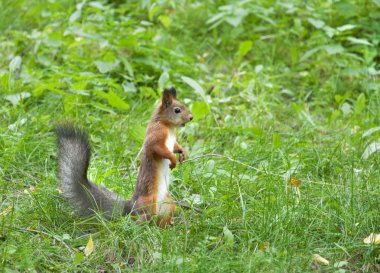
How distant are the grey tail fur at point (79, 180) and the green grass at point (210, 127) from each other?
0.07 metres

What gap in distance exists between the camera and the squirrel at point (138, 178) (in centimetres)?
286

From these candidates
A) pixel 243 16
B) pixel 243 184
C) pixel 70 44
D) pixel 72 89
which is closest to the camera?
pixel 243 184

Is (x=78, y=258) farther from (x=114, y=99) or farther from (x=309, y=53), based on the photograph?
(x=309, y=53)

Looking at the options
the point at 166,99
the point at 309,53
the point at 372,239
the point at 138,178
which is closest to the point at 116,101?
the point at 166,99

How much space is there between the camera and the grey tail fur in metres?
2.87

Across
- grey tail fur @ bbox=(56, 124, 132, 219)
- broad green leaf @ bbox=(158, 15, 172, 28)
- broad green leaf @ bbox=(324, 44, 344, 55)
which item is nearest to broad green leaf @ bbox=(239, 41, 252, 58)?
broad green leaf @ bbox=(324, 44, 344, 55)

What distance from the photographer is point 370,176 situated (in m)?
3.20

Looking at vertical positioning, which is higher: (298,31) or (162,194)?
(162,194)

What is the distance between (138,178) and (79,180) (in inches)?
9.5

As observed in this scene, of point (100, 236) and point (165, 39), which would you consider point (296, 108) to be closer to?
point (165, 39)

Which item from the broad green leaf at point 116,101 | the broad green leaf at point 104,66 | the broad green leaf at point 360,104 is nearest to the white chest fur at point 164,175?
the broad green leaf at point 116,101

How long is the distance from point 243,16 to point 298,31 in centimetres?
42

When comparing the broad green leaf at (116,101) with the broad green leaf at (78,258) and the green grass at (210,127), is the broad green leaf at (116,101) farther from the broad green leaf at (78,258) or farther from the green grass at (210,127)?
the broad green leaf at (78,258)

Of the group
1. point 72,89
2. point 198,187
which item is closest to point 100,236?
point 198,187
